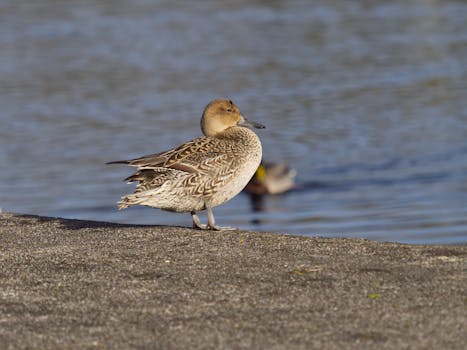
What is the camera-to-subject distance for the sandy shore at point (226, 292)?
497 centimetres

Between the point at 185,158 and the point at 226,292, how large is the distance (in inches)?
78.2

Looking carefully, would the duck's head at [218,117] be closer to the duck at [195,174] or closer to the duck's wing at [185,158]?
the duck at [195,174]

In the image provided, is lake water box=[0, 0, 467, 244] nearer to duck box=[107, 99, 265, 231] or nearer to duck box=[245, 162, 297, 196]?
duck box=[245, 162, 297, 196]

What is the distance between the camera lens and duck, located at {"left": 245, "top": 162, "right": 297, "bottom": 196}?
1429 centimetres

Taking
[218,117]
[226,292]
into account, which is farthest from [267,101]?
[226,292]

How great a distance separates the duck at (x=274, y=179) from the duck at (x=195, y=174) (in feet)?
20.2

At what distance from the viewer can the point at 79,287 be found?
5934 millimetres

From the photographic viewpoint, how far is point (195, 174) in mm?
7457

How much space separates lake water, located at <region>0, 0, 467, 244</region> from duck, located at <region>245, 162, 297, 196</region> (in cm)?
16

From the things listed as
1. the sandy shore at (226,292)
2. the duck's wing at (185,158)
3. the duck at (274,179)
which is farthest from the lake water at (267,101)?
the sandy shore at (226,292)

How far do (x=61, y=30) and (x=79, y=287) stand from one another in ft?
69.7

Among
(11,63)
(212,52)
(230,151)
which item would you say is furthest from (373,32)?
(230,151)

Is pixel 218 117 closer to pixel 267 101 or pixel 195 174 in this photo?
pixel 195 174

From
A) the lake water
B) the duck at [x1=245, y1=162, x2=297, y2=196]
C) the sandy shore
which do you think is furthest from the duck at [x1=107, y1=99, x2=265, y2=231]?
the duck at [x1=245, y1=162, x2=297, y2=196]
